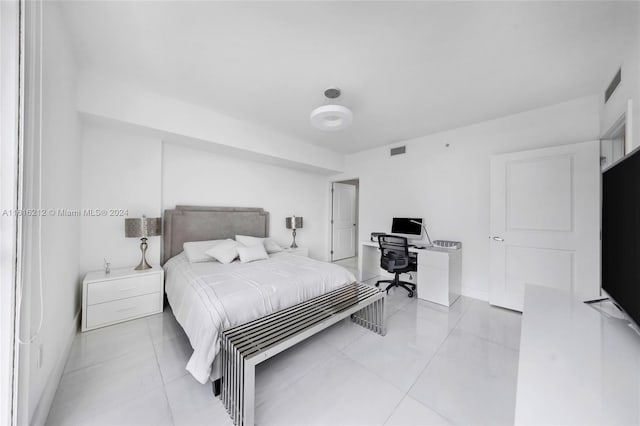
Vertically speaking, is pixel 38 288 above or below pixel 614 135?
below

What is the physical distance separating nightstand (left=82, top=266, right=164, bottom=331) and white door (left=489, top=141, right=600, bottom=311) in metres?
4.22

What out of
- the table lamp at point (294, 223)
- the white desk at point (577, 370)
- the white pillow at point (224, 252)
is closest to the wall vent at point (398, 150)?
the table lamp at point (294, 223)

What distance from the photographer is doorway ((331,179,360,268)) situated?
5621mm

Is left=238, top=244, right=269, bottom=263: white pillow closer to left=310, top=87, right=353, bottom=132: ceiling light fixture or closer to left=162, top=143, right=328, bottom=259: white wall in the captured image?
left=162, top=143, right=328, bottom=259: white wall

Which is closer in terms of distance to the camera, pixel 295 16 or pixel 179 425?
pixel 179 425

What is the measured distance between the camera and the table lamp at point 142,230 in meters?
2.68

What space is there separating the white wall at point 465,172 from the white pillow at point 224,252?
→ 2.71m

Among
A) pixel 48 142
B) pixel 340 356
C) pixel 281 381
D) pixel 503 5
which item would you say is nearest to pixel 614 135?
pixel 503 5

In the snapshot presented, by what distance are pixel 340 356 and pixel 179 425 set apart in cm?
118

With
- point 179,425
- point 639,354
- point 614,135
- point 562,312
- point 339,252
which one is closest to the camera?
point 639,354

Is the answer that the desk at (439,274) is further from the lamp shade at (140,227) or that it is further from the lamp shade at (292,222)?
the lamp shade at (140,227)

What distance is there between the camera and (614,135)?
7.72 feet

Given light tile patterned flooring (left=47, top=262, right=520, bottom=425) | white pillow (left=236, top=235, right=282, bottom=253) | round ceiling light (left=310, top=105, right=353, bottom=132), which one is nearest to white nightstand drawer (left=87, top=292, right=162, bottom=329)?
light tile patterned flooring (left=47, top=262, right=520, bottom=425)

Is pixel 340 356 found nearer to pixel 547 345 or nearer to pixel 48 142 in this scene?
pixel 547 345
